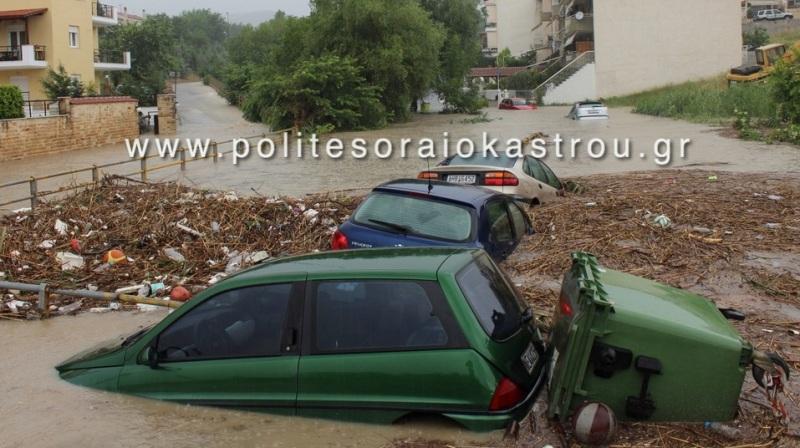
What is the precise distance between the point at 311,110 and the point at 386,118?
4.75m

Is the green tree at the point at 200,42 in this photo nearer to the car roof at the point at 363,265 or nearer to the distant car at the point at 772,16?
the distant car at the point at 772,16

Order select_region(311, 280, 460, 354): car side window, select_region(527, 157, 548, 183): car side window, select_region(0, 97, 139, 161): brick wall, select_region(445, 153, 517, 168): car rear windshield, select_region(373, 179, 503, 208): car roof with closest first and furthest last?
select_region(311, 280, 460, 354): car side window, select_region(373, 179, 503, 208): car roof, select_region(445, 153, 517, 168): car rear windshield, select_region(527, 157, 548, 183): car side window, select_region(0, 97, 139, 161): brick wall

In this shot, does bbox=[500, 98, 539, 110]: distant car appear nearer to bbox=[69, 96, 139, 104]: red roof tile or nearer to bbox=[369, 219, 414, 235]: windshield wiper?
bbox=[69, 96, 139, 104]: red roof tile

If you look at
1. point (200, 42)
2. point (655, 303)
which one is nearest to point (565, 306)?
point (655, 303)

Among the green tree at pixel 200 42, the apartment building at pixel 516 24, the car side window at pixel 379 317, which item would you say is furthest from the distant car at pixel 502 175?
the apartment building at pixel 516 24

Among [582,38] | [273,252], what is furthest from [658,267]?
[582,38]

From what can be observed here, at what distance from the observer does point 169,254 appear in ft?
34.1

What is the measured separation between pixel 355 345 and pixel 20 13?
45.4m

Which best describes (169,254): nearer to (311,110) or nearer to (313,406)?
(313,406)

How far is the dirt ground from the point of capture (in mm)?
6160

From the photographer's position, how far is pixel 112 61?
181 feet

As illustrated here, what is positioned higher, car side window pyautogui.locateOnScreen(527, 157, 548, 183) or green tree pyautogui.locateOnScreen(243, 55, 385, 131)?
green tree pyautogui.locateOnScreen(243, 55, 385, 131)

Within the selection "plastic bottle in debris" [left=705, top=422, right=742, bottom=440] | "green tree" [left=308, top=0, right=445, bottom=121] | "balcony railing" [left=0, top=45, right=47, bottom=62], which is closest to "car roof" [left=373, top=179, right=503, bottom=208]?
"plastic bottle in debris" [left=705, top=422, right=742, bottom=440]

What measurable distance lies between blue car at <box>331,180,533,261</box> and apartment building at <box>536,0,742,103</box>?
57.9m
